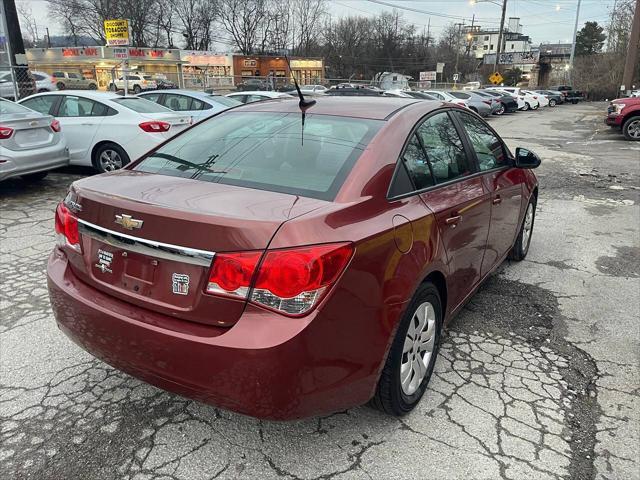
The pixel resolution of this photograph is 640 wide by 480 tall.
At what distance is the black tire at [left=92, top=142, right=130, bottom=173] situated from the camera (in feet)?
26.5

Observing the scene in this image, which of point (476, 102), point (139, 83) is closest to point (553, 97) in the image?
point (476, 102)

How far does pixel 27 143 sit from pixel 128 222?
5.84 m

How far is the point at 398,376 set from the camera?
2441mm

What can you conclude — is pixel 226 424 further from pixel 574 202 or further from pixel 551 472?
pixel 574 202

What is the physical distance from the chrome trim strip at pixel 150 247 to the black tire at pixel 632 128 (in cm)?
1809

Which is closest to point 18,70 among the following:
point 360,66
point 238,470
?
point 238,470

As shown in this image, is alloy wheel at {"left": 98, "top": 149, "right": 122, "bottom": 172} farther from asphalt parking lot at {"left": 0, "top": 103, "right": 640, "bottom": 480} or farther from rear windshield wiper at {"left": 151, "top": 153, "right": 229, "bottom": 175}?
rear windshield wiper at {"left": 151, "top": 153, "right": 229, "bottom": 175}

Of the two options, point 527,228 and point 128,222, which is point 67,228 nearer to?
point 128,222

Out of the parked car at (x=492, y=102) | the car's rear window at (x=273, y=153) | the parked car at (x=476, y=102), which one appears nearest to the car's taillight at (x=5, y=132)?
the car's rear window at (x=273, y=153)

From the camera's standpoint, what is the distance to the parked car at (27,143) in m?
6.57

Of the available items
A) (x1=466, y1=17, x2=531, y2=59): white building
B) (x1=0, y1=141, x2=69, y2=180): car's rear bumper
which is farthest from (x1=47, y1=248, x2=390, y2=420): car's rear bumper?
(x1=466, y1=17, x2=531, y2=59): white building

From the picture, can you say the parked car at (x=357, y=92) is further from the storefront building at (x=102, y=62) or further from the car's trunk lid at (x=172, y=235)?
the storefront building at (x=102, y=62)

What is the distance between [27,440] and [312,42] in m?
91.6

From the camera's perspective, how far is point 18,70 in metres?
12.2
